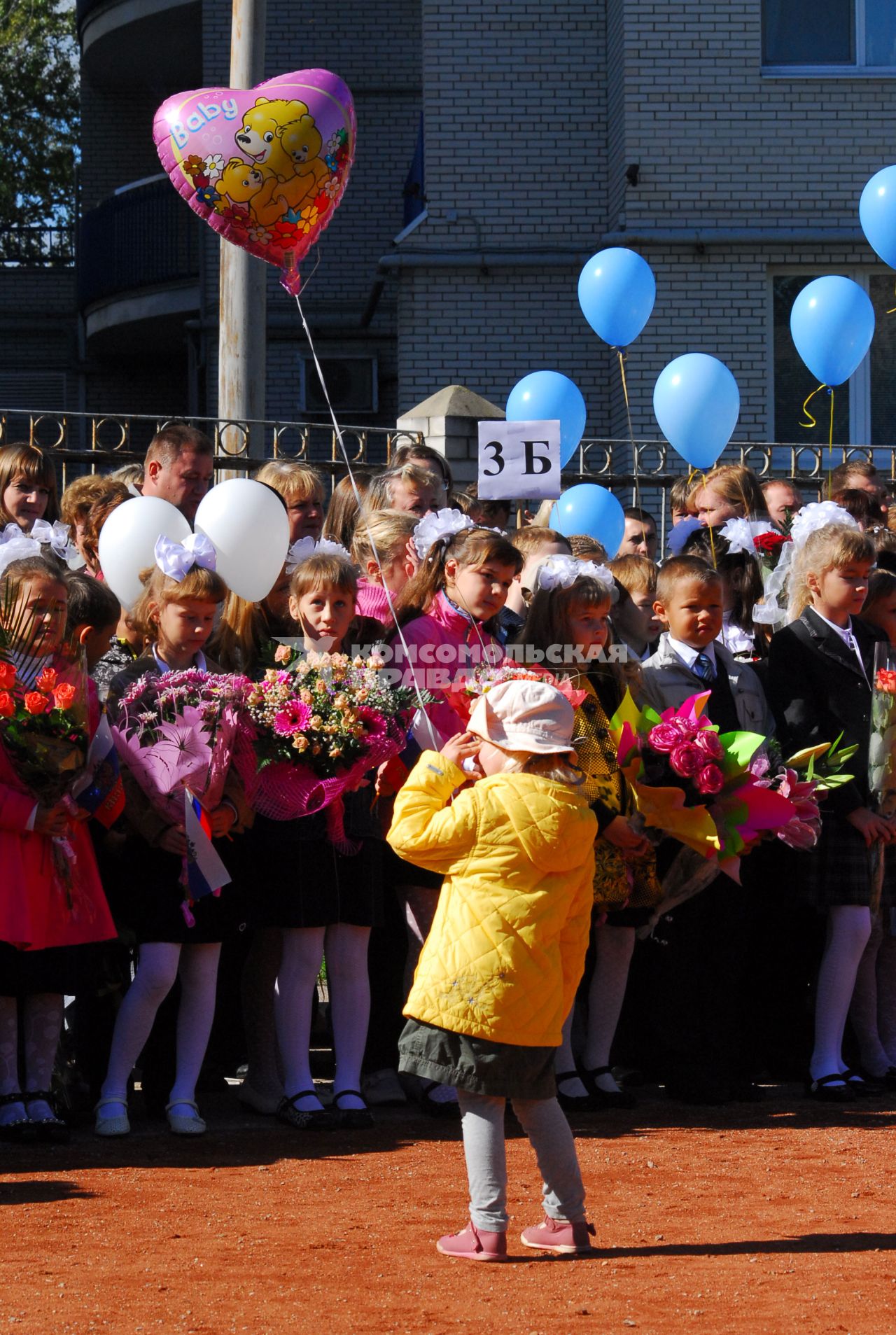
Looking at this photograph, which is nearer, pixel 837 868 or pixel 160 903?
pixel 160 903

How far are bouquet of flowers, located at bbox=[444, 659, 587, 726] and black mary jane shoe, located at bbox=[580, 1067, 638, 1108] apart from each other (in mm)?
1359

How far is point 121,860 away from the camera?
6.08 m

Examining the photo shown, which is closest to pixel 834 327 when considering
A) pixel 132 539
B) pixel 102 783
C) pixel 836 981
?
pixel 836 981

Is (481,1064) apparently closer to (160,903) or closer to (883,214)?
(160,903)

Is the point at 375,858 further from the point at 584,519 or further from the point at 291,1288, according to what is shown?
the point at 584,519

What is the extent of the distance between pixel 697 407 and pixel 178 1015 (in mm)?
5308

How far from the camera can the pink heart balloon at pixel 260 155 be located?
7609mm

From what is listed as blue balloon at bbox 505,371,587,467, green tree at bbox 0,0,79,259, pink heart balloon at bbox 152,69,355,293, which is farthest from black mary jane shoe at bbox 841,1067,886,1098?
green tree at bbox 0,0,79,259

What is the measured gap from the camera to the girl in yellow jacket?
15.1 feet

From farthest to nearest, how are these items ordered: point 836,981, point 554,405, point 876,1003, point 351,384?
point 351,384, point 554,405, point 876,1003, point 836,981

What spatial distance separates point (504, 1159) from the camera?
4.63m

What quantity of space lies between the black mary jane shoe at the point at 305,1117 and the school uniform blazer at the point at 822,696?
2267mm

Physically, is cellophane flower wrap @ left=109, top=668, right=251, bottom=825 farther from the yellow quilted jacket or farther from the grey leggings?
the grey leggings

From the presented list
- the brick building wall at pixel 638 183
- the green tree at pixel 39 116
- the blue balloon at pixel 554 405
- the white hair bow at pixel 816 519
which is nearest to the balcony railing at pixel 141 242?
the brick building wall at pixel 638 183
